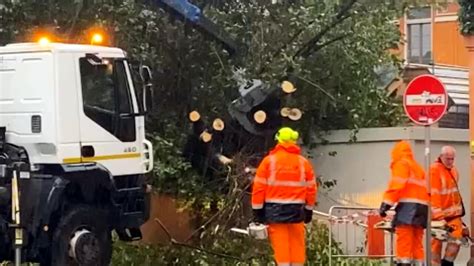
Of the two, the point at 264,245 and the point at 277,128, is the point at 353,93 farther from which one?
the point at 264,245

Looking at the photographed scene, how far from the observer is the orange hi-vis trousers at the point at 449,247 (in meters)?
14.2

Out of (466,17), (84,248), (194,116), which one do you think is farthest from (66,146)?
(466,17)

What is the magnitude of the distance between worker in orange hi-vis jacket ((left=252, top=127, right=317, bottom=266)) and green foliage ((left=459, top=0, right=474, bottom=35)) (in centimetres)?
457

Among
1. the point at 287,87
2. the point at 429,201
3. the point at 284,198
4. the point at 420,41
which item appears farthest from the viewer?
the point at 420,41

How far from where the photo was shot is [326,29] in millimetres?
17453

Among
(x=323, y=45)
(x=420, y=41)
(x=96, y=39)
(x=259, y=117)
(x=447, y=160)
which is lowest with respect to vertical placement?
(x=447, y=160)

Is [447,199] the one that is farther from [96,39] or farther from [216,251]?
[96,39]

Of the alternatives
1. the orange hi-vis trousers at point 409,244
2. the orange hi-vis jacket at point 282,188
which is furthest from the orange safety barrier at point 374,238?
the orange hi-vis jacket at point 282,188

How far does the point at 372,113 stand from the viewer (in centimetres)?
1948

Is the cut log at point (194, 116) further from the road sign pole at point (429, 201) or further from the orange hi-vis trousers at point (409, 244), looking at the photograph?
the orange hi-vis trousers at point (409, 244)

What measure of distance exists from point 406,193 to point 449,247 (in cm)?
191

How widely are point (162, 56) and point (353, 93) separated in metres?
3.58

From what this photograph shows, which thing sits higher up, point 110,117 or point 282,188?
point 110,117

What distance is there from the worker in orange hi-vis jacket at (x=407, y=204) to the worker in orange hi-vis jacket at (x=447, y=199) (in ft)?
3.83
